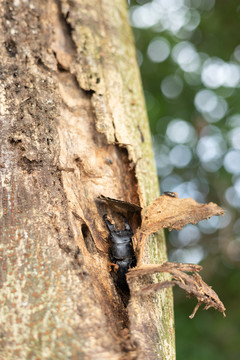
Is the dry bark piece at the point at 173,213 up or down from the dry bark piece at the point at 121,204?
down

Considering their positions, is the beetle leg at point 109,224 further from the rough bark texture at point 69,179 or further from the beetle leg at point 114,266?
the beetle leg at point 114,266

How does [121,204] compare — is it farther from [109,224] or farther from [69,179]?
[69,179]

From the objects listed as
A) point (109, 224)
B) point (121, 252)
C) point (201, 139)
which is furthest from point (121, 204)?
point (201, 139)

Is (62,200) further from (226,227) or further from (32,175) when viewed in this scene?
(226,227)

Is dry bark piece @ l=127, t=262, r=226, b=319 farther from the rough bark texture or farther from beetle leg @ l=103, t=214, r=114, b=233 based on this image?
beetle leg @ l=103, t=214, r=114, b=233

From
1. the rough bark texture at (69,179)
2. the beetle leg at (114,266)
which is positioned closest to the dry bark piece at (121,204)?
the rough bark texture at (69,179)

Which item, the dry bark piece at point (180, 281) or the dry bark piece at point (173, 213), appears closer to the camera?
the dry bark piece at point (180, 281)
